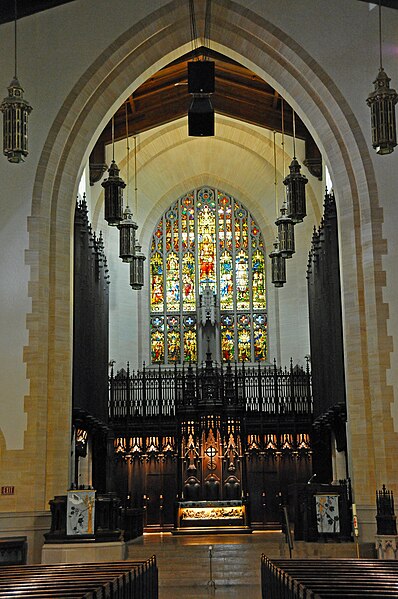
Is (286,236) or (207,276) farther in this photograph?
(207,276)

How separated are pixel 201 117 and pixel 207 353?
10.5 m

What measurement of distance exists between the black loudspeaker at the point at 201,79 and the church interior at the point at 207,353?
37 millimetres

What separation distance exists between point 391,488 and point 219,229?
45.2 feet

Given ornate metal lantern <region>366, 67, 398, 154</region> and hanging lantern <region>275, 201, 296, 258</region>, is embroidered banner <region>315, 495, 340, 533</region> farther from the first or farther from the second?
hanging lantern <region>275, 201, 296, 258</region>

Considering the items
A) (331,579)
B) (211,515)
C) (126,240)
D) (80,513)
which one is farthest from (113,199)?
(331,579)

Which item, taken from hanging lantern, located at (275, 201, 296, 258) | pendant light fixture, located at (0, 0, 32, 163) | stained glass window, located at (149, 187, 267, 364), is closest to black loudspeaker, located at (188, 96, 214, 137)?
pendant light fixture, located at (0, 0, 32, 163)

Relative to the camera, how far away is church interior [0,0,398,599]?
48.2 feet

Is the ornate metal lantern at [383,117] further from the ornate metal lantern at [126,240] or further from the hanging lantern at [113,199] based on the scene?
the ornate metal lantern at [126,240]

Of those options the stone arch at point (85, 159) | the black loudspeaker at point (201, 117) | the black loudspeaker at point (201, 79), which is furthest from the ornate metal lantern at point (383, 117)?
the stone arch at point (85, 159)

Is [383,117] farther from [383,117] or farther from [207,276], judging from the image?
[207,276]

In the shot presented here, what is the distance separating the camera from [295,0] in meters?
16.6

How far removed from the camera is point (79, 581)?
6742 mm

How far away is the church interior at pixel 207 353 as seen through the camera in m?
14.7

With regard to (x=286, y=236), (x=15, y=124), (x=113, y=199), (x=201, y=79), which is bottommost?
(x=15, y=124)
